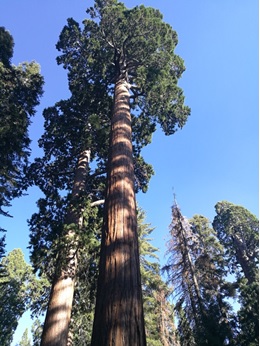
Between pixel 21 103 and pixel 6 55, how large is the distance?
2682mm

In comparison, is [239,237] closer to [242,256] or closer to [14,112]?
[242,256]

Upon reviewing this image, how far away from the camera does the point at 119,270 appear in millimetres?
2846

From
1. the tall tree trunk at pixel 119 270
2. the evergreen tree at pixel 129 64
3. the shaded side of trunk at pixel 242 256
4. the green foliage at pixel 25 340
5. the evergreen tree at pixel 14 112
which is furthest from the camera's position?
the green foliage at pixel 25 340

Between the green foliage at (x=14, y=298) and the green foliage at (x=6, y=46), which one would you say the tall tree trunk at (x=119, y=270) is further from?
the green foliage at (x=14, y=298)

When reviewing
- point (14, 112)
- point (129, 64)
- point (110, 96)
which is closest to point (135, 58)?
point (129, 64)

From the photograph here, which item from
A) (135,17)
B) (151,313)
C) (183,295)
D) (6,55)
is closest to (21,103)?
(6,55)

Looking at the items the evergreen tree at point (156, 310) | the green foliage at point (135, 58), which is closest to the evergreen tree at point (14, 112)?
the green foliage at point (135, 58)

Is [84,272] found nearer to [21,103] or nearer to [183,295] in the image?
[183,295]

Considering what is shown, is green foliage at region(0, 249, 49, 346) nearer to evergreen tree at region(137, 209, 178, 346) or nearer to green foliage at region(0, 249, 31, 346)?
green foliage at region(0, 249, 31, 346)

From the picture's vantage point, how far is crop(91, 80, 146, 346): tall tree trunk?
2285mm

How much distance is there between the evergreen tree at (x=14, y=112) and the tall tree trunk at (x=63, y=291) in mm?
4321

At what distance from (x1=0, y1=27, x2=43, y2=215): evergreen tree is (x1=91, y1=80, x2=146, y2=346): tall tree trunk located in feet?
23.9

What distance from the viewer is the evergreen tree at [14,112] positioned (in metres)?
10.5

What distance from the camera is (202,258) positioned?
48.1ft
